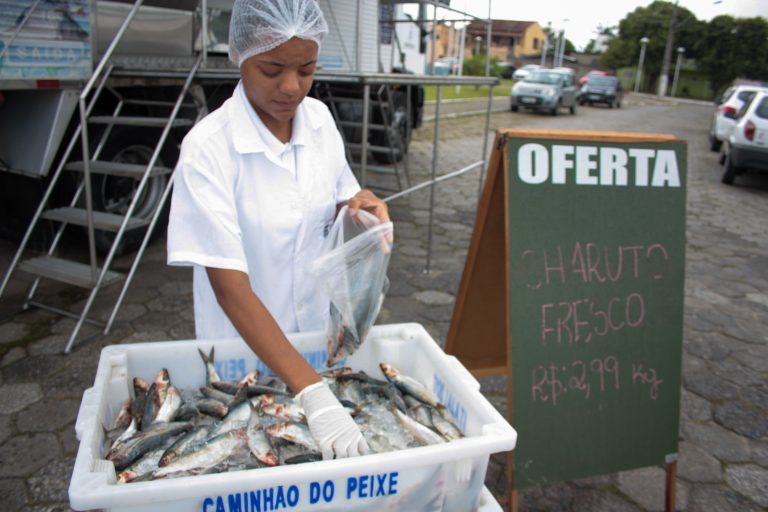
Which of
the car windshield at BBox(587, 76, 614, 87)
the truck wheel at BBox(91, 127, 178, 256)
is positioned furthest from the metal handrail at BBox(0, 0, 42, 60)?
the car windshield at BBox(587, 76, 614, 87)

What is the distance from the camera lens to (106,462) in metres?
1.10

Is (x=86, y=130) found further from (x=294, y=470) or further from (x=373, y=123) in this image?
(x=373, y=123)

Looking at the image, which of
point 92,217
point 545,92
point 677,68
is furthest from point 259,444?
point 677,68

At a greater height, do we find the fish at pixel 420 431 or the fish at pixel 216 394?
the fish at pixel 420 431

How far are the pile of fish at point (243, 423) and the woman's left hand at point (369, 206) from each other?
18.7 inches

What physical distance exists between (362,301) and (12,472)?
6.66 feet

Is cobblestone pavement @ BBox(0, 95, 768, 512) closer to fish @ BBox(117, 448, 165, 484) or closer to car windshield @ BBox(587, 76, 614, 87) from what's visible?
fish @ BBox(117, 448, 165, 484)

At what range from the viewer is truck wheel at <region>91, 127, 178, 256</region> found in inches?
176

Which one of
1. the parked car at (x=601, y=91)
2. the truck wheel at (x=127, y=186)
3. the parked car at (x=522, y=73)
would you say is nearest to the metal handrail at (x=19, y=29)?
the truck wheel at (x=127, y=186)

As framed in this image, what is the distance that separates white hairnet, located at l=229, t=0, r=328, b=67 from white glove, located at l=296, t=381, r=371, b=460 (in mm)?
884

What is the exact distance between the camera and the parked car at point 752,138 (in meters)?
9.12

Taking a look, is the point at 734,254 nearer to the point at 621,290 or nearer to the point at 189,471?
the point at 621,290

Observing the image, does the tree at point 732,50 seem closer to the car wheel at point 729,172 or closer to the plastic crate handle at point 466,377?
the car wheel at point 729,172

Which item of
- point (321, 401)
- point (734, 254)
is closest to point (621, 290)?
point (321, 401)
